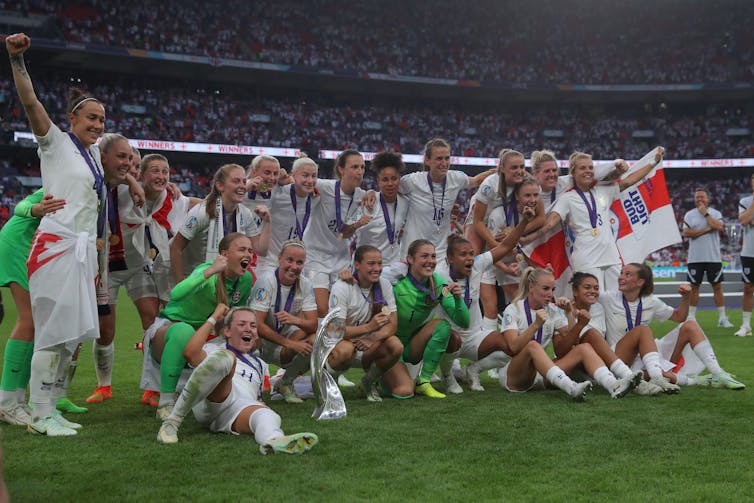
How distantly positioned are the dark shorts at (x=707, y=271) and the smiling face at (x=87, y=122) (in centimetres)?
884

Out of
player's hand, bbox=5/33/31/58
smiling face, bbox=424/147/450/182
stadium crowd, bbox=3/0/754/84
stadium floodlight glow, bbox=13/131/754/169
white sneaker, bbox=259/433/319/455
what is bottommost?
white sneaker, bbox=259/433/319/455

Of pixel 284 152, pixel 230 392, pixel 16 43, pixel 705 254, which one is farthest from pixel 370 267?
pixel 284 152

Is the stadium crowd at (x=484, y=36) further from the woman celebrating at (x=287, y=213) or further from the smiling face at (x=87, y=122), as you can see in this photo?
the smiling face at (x=87, y=122)

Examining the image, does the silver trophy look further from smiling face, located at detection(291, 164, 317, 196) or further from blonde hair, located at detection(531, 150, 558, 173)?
blonde hair, located at detection(531, 150, 558, 173)

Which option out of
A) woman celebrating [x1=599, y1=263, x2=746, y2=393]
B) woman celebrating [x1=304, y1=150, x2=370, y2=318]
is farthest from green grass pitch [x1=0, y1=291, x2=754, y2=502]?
woman celebrating [x1=304, y1=150, x2=370, y2=318]

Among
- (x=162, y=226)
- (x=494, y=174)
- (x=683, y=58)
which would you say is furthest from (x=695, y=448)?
(x=683, y=58)

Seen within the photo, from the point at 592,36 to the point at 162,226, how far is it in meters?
41.7

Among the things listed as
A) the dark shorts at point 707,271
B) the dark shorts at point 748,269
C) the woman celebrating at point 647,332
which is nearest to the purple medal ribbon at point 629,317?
the woman celebrating at point 647,332

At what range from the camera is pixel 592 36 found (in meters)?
42.8

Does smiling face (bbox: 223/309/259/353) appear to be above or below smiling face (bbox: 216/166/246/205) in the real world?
below

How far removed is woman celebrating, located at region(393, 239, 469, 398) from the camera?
17.3 feet

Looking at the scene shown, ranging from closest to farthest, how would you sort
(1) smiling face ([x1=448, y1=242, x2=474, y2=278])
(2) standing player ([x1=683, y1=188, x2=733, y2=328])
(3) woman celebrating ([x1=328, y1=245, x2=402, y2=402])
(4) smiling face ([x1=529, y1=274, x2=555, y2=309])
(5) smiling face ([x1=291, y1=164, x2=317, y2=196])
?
(3) woman celebrating ([x1=328, y1=245, x2=402, y2=402]) → (4) smiling face ([x1=529, y1=274, x2=555, y2=309]) → (1) smiling face ([x1=448, y1=242, x2=474, y2=278]) → (5) smiling face ([x1=291, y1=164, x2=317, y2=196]) → (2) standing player ([x1=683, y1=188, x2=733, y2=328])

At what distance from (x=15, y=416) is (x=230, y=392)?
1.38 meters

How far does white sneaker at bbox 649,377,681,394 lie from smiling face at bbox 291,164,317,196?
9.89 ft
